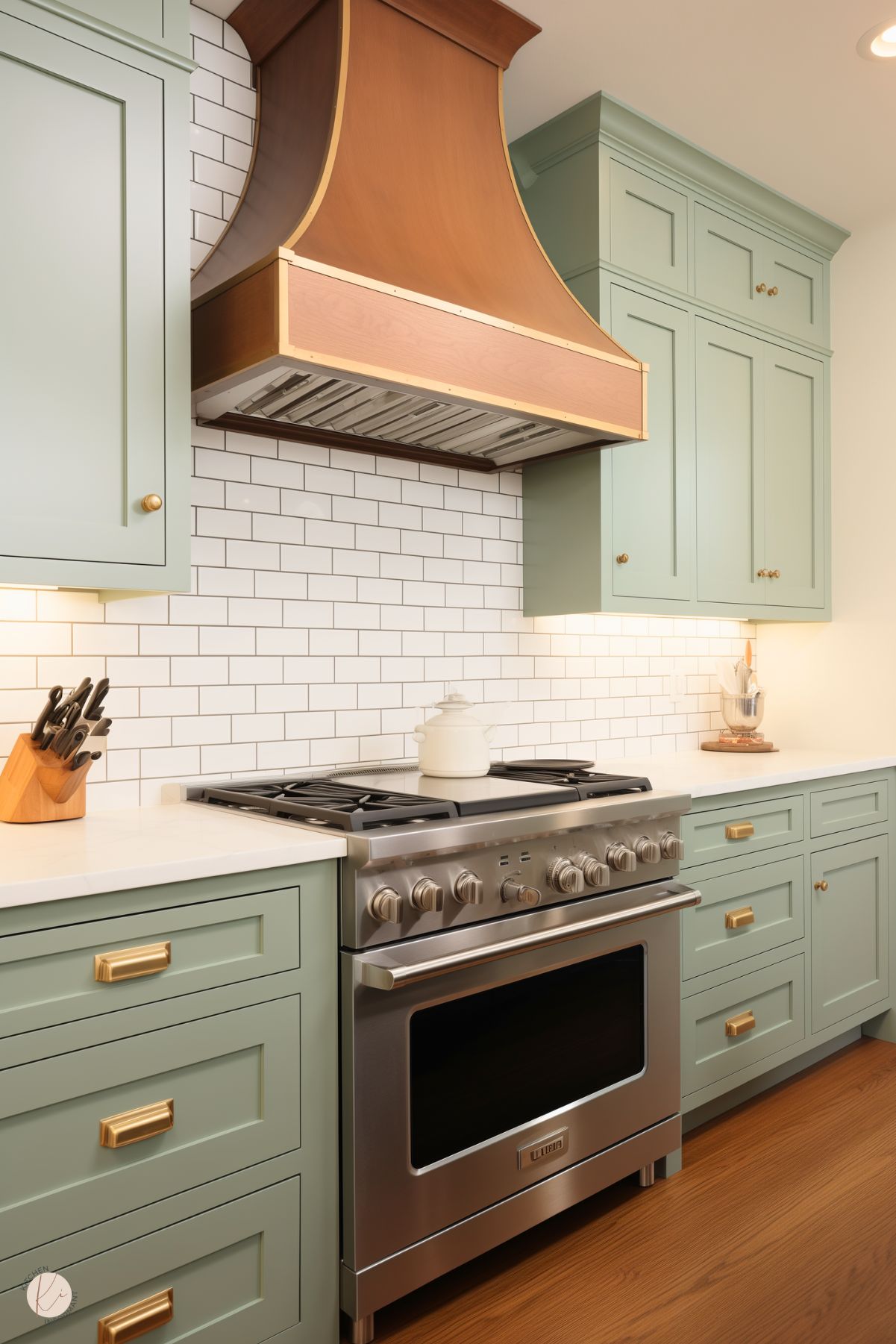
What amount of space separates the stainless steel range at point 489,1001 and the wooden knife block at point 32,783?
0.37 meters

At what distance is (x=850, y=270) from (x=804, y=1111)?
9.43ft

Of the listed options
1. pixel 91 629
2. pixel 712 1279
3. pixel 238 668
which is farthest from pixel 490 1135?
pixel 91 629

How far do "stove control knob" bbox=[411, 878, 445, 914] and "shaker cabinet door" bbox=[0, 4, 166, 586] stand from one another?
800mm

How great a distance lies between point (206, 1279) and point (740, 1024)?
1600 millimetres

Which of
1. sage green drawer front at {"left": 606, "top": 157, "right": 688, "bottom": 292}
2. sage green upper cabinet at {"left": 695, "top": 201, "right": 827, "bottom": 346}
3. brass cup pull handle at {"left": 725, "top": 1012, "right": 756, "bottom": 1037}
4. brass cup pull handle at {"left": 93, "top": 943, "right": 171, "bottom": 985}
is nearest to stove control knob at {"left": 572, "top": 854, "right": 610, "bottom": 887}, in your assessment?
brass cup pull handle at {"left": 725, "top": 1012, "right": 756, "bottom": 1037}

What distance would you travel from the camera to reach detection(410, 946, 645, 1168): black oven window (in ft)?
6.00

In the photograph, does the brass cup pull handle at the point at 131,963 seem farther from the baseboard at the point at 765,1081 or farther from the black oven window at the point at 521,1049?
the baseboard at the point at 765,1081

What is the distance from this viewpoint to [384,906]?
1704 millimetres

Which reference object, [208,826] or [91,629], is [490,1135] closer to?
[208,826]

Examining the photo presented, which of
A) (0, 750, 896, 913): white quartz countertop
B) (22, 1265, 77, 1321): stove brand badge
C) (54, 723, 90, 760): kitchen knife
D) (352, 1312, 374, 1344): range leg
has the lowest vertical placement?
(352, 1312, 374, 1344): range leg

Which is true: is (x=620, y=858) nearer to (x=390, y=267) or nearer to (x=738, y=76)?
(x=390, y=267)

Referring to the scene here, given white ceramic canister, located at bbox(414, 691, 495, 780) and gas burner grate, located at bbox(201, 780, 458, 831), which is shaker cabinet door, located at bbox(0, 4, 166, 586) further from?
white ceramic canister, located at bbox(414, 691, 495, 780)

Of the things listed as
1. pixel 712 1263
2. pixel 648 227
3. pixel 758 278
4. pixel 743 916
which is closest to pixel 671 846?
pixel 743 916

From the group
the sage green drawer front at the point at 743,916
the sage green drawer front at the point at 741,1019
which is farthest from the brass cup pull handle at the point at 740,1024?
the sage green drawer front at the point at 743,916
